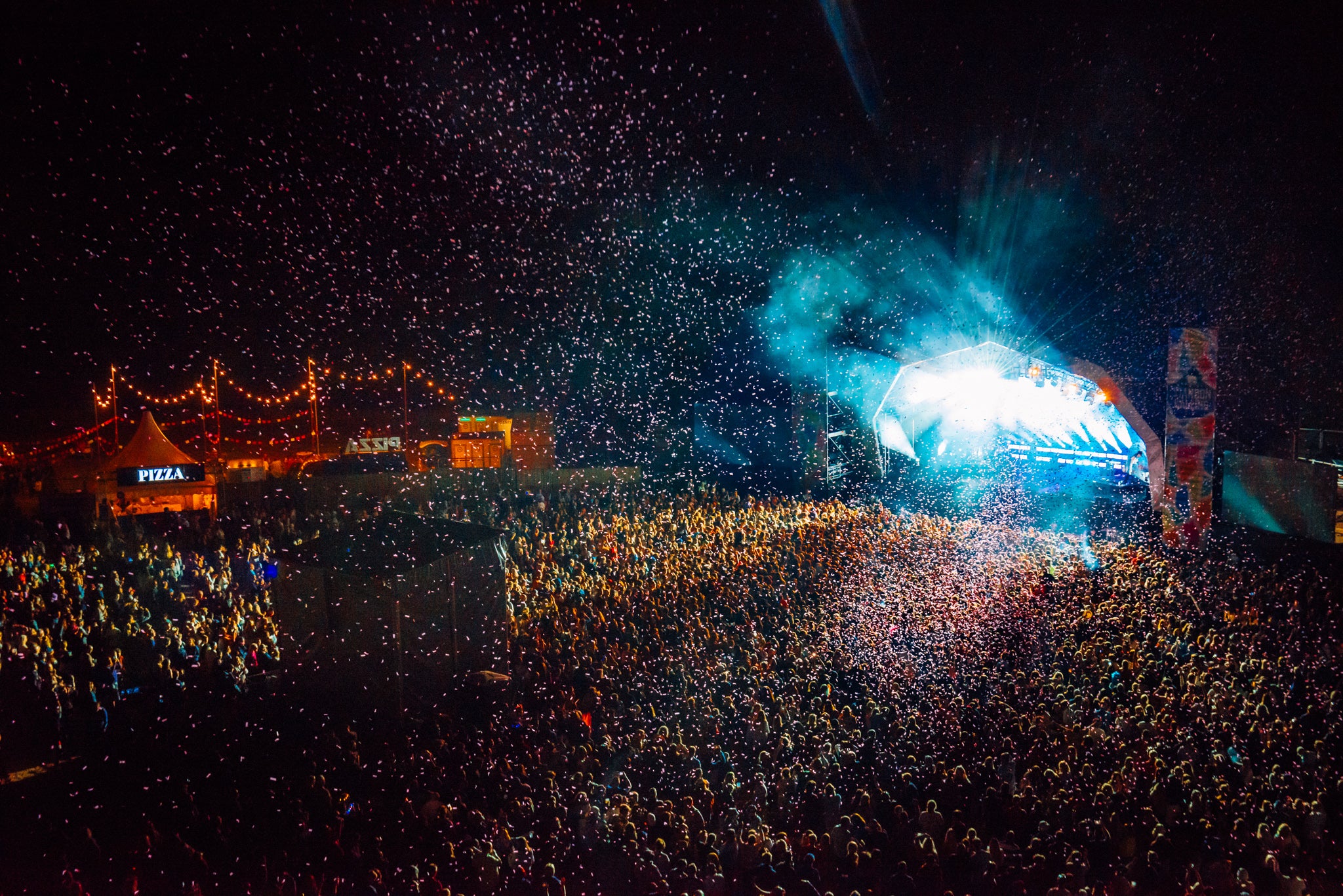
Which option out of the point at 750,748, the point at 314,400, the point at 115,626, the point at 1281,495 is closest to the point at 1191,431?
the point at 1281,495

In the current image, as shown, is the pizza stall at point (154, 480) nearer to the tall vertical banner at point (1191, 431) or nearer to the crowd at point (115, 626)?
the crowd at point (115, 626)

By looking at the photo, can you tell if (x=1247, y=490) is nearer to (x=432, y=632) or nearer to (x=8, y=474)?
(x=432, y=632)

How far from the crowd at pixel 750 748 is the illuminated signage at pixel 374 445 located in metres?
7.80

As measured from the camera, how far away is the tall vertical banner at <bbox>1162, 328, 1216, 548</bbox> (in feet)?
25.1

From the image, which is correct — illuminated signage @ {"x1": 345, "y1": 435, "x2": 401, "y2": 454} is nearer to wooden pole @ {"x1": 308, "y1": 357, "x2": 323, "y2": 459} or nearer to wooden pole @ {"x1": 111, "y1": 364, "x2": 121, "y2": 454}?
wooden pole @ {"x1": 308, "y1": 357, "x2": 323, "y2": 459}

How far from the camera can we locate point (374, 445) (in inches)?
582

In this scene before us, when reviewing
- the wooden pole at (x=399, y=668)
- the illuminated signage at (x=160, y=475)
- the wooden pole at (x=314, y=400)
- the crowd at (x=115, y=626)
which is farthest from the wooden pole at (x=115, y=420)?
the wooden pole at (x=399, y=668)

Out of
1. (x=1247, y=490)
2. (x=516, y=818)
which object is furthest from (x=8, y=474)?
(x=1247, y=490)

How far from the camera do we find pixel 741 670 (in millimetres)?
4906

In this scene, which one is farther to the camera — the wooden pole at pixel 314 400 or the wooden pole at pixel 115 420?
A: the wooden pole at pixel 314 400

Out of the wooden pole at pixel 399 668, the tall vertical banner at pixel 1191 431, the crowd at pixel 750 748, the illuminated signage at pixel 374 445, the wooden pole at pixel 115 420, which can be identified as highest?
the wooden pole at pixel 115 420

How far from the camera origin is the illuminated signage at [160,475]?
946cm

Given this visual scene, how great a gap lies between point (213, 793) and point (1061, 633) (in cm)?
609

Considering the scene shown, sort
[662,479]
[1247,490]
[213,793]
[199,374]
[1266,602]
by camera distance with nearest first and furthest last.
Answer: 1. [213,793]
2. [1266,602]
3. [1247,490]
4. [662,479]
5. [199,374]
